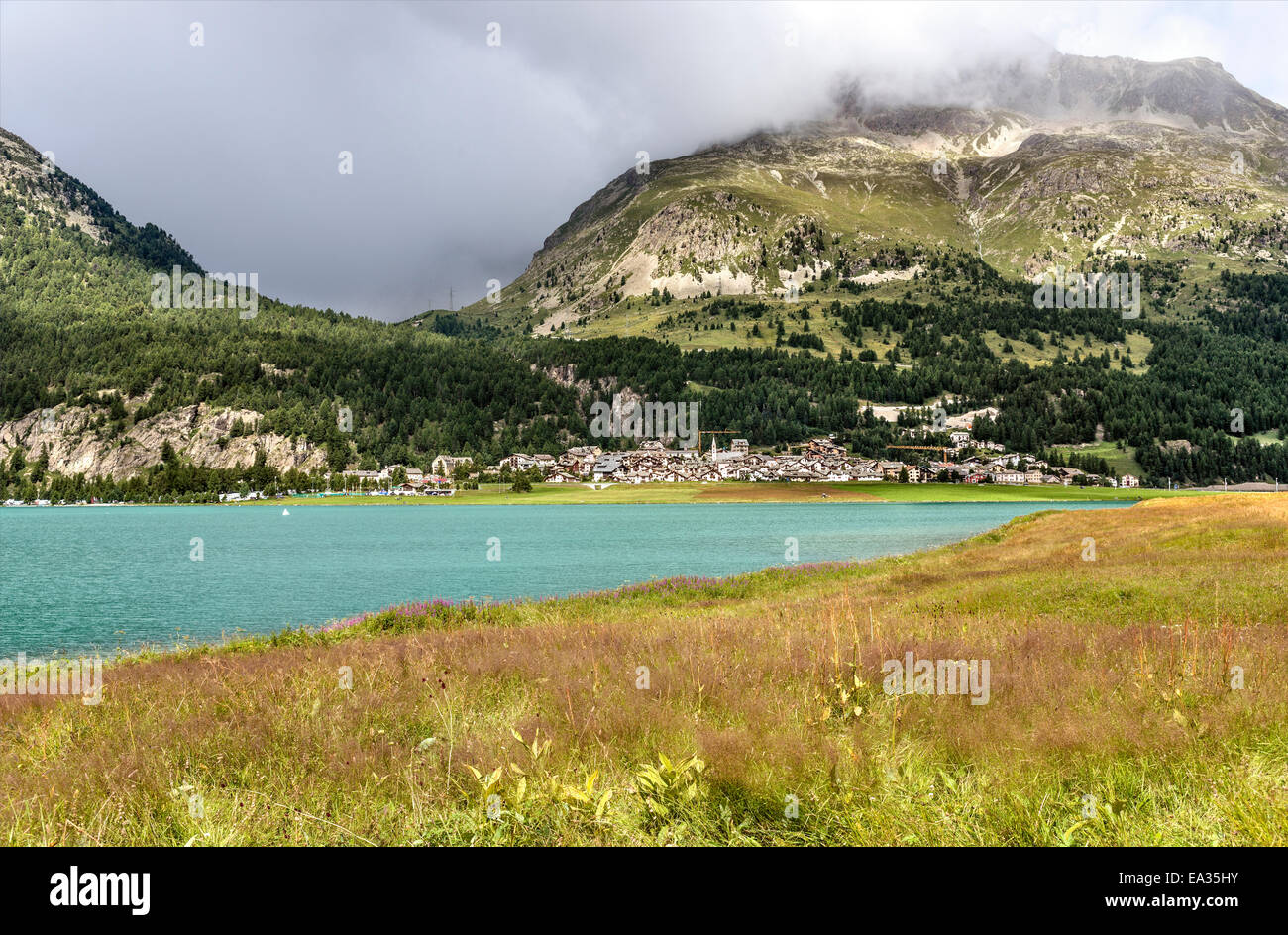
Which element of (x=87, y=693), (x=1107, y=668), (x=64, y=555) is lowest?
(x=64, y=555)

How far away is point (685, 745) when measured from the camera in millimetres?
7168

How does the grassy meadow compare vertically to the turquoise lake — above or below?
above

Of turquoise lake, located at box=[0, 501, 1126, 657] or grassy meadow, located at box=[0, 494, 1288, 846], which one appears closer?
grassy meadow, located at box=[0, 494, 1288, 846]

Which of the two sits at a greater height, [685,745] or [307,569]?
[685,745]

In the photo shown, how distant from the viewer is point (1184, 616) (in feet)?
48.3

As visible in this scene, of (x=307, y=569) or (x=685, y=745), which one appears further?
(x=307, y=569)

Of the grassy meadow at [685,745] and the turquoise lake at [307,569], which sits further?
the turquoise lake at [307,569]

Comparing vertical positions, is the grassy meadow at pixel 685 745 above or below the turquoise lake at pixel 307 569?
above

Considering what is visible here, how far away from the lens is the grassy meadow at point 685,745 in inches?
219

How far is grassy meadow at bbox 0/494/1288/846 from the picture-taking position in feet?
18.2
